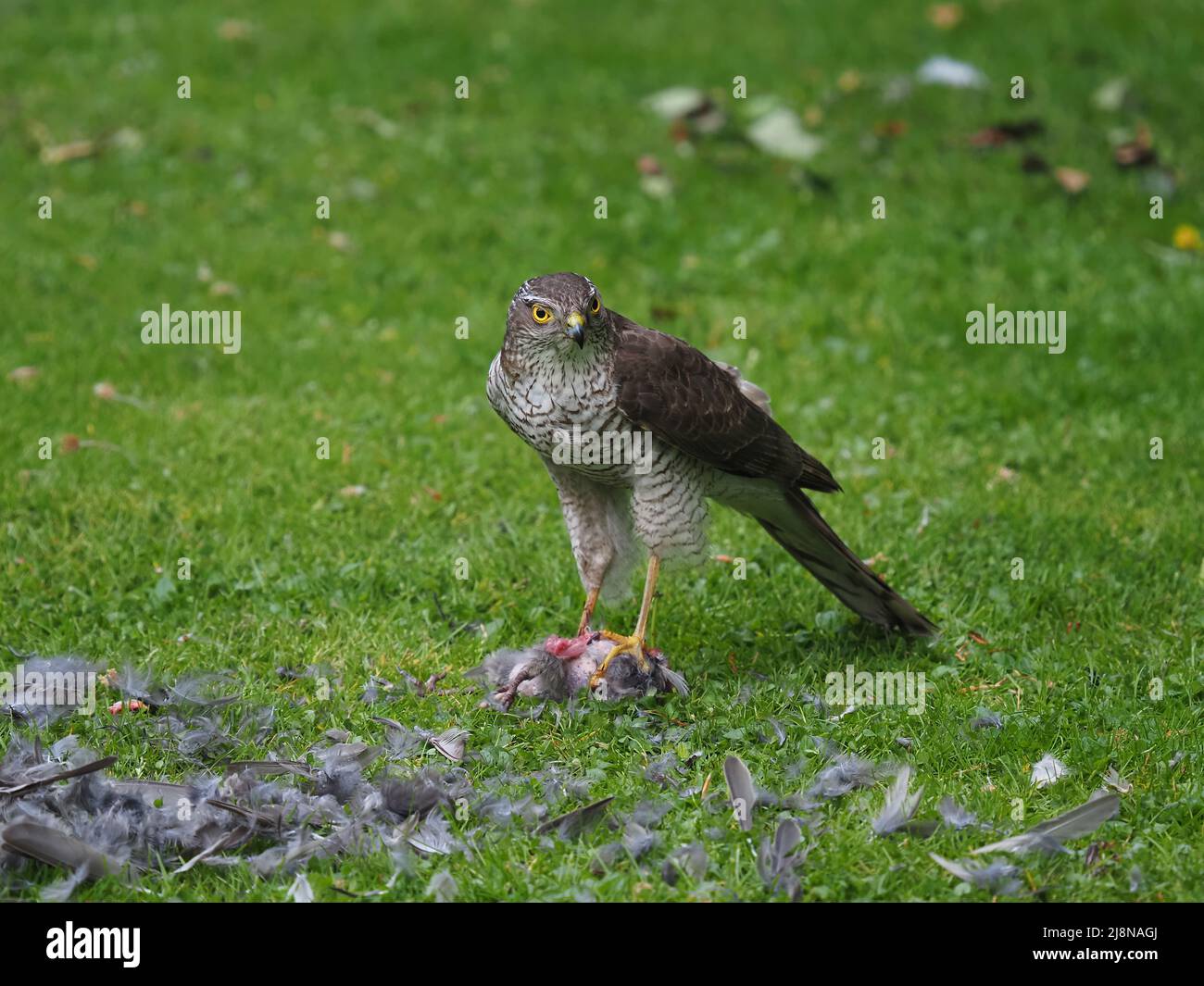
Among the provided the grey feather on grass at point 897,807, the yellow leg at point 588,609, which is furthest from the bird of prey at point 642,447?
the grey feather on grass at point 897,807

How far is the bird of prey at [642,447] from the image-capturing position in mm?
5004

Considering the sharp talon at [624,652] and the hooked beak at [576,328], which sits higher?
the hooked beak at [576,328]

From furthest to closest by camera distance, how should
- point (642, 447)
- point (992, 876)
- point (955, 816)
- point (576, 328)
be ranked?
point (642, 447) < point (576, 328) < point (955, 816) < point (992, 876)

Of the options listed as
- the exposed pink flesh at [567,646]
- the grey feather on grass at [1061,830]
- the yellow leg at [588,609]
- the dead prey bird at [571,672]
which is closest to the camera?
the grey feather on grass at [1061,830]

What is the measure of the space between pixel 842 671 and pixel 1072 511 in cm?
194

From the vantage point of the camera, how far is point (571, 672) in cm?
532

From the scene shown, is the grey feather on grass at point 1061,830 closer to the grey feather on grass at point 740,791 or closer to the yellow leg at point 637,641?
the grey feather on grass at point 740,791

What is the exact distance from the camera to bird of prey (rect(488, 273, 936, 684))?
16.4 feet

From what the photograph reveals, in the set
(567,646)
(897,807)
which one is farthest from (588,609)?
(897,807)

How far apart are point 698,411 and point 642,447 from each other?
25 centimetres

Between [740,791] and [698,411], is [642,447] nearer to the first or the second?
[698,411]

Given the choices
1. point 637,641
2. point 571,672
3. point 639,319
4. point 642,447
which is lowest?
point 571,672

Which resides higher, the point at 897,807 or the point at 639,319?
the point at 639,319
